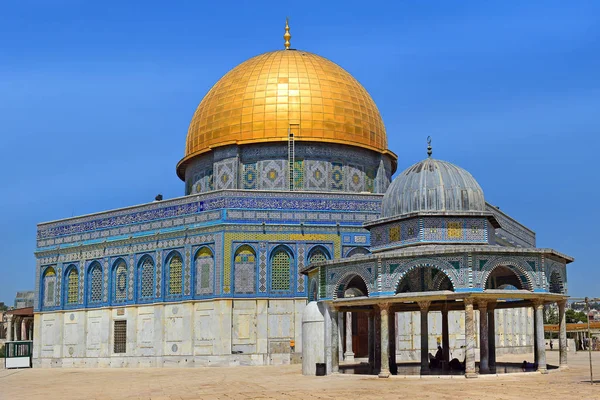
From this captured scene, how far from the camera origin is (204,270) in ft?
103

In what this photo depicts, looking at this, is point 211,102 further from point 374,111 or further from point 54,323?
point 54,323

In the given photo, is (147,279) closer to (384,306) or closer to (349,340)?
(349,340)

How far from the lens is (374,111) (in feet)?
126

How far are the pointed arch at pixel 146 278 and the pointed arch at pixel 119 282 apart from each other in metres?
0.73

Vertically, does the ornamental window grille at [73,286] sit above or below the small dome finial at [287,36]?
below

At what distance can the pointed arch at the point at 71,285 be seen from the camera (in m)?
36.3

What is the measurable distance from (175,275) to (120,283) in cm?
327

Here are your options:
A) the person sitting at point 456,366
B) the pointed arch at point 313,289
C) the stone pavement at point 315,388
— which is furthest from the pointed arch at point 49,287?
the person sitting at point 456,366

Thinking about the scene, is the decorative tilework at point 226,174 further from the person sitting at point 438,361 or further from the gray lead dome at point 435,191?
the person sitting at point 438,361

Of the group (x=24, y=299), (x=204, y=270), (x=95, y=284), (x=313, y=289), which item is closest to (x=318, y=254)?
(x=204, y=270)

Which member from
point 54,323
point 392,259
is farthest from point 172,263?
point 392,259

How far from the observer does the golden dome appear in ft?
116

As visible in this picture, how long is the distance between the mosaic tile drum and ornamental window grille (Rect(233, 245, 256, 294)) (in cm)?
4

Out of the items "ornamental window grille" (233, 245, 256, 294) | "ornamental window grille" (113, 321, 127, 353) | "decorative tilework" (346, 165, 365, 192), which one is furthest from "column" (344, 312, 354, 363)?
"ornamental window grille" (113, 321, 127, 353)
